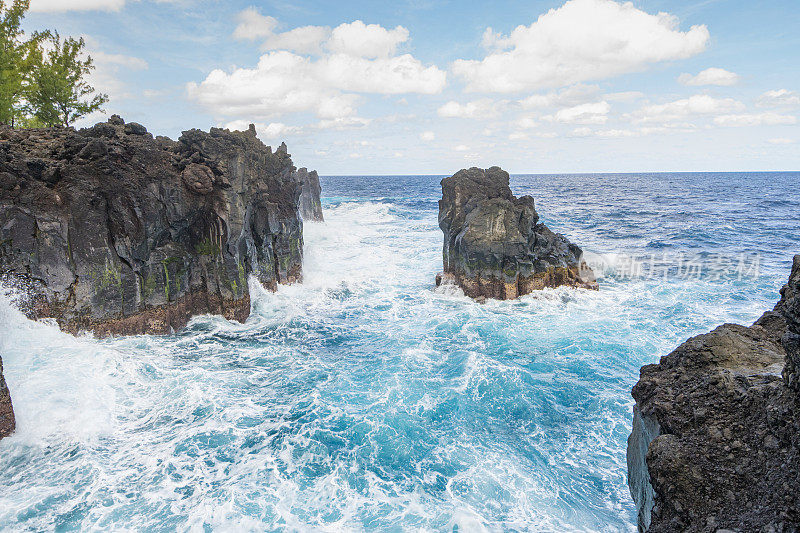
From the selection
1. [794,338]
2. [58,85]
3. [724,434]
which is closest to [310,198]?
[58,85]

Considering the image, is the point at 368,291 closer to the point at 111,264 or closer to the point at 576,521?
the point at 111,264

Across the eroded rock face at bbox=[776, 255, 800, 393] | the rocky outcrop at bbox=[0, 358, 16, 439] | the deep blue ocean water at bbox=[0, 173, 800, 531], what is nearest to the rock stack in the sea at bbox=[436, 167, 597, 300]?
the deep blue ocean water at bbox=[0, 173, 800, 531]

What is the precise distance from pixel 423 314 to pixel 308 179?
3554 centimetres

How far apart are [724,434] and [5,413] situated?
17277 millimetres

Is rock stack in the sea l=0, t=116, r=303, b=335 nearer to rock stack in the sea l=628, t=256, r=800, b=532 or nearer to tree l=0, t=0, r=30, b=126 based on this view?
tree l=0, t=0, r=30, b=126

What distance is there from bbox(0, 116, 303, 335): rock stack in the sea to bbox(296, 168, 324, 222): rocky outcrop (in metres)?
28.5

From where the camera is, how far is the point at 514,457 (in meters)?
12.8

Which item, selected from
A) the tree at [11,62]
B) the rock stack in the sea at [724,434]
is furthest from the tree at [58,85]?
the rock stack in the sea at [724,434]

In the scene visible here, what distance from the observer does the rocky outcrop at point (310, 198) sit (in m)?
53.2

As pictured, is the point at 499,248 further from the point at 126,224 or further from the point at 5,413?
the point at 5,413

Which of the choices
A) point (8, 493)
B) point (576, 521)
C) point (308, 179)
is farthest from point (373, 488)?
point (308, 179)

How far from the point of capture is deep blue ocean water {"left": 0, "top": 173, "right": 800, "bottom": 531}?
35.3 feet

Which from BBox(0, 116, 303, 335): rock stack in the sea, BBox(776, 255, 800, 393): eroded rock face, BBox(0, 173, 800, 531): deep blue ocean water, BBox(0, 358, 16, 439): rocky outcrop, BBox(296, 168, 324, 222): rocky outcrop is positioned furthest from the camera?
BBox(296, 168, 324, 222): rocky outcrop

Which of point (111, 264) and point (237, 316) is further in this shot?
point (237, 316)
